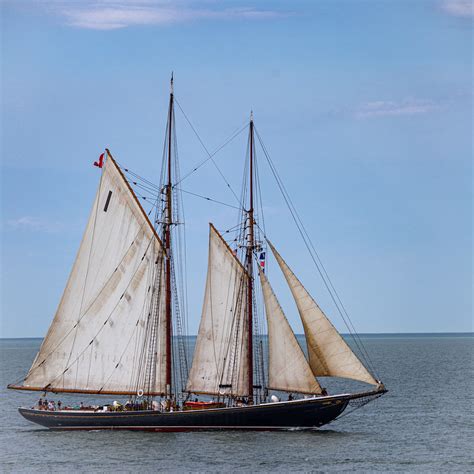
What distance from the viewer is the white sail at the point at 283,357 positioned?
2692 inches

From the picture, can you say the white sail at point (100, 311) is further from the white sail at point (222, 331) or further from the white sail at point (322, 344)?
the white sail at point (322, 344)

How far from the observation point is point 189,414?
69938mm

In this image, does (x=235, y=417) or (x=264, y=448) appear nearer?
(x=264, y=448)

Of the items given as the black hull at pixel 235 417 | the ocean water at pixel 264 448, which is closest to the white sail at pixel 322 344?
the black hull at pixel 235 417

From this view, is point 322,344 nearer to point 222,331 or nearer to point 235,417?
point 235,417

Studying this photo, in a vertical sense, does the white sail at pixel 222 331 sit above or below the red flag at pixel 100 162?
below

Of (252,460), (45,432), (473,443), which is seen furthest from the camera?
(45,432)

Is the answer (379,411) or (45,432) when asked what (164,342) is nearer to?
(45,432)

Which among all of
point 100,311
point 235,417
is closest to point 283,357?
point 235,417

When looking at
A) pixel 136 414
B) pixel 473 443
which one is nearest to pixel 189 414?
pixel 136 414

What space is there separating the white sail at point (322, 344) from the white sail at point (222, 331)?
5.79 metres

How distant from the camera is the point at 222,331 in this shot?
72500mm

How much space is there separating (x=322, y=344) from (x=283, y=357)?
11.1ft

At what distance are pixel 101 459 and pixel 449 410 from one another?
39.9 metres
